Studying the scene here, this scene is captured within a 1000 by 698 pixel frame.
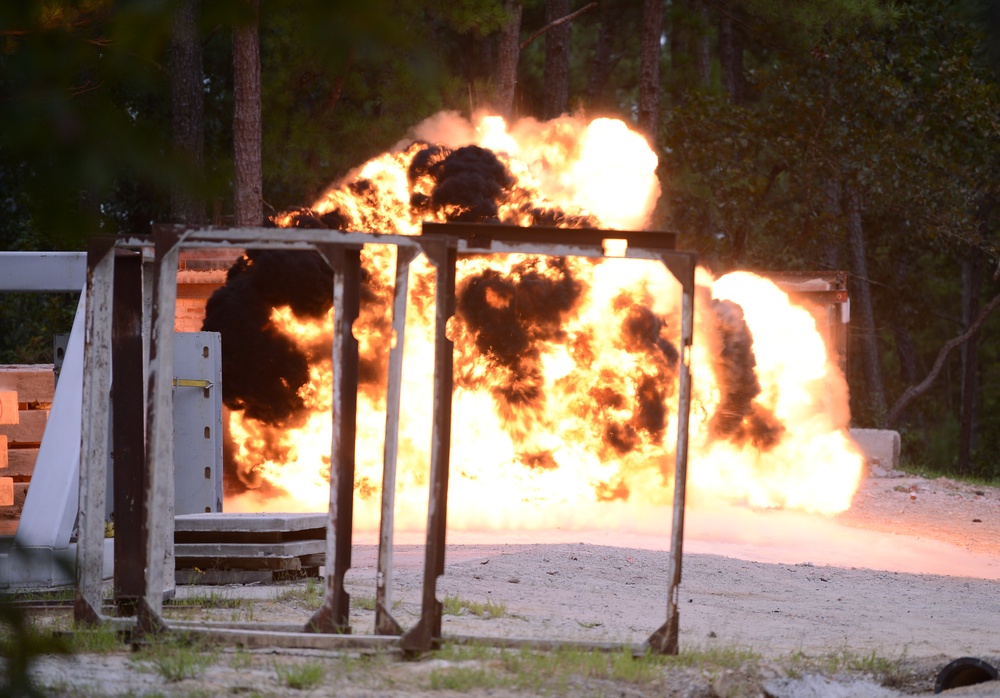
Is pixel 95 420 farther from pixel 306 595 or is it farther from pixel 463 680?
pixel 463 680

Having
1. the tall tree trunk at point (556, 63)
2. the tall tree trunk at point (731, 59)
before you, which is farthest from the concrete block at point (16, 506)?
the tall tree trunk at point (731, 59)

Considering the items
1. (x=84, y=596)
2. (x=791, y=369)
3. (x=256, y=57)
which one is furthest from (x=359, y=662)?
(x=256, y=57)

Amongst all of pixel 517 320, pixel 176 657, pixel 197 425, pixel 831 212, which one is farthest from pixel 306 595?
pixel 831 212

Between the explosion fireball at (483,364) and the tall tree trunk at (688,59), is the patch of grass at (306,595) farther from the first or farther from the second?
the tall tree trunk at (688,59)

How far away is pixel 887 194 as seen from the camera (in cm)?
2678

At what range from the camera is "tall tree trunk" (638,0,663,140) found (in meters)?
23.7

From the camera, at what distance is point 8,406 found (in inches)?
424

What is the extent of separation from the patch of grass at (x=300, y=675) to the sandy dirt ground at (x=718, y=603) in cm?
7

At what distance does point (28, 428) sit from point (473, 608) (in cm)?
615

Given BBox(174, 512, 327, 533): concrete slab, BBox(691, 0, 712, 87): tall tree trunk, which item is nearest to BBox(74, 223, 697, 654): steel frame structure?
BBox(174, 512, 327, 533): concrete slab

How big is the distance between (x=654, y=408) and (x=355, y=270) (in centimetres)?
918

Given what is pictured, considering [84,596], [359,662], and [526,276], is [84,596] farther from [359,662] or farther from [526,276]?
[526,276]

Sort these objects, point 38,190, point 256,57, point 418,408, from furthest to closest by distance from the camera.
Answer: point 256,57 < point 418,408 < point 38,190

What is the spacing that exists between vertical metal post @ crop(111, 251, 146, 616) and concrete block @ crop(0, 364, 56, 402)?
5438 millimetres
